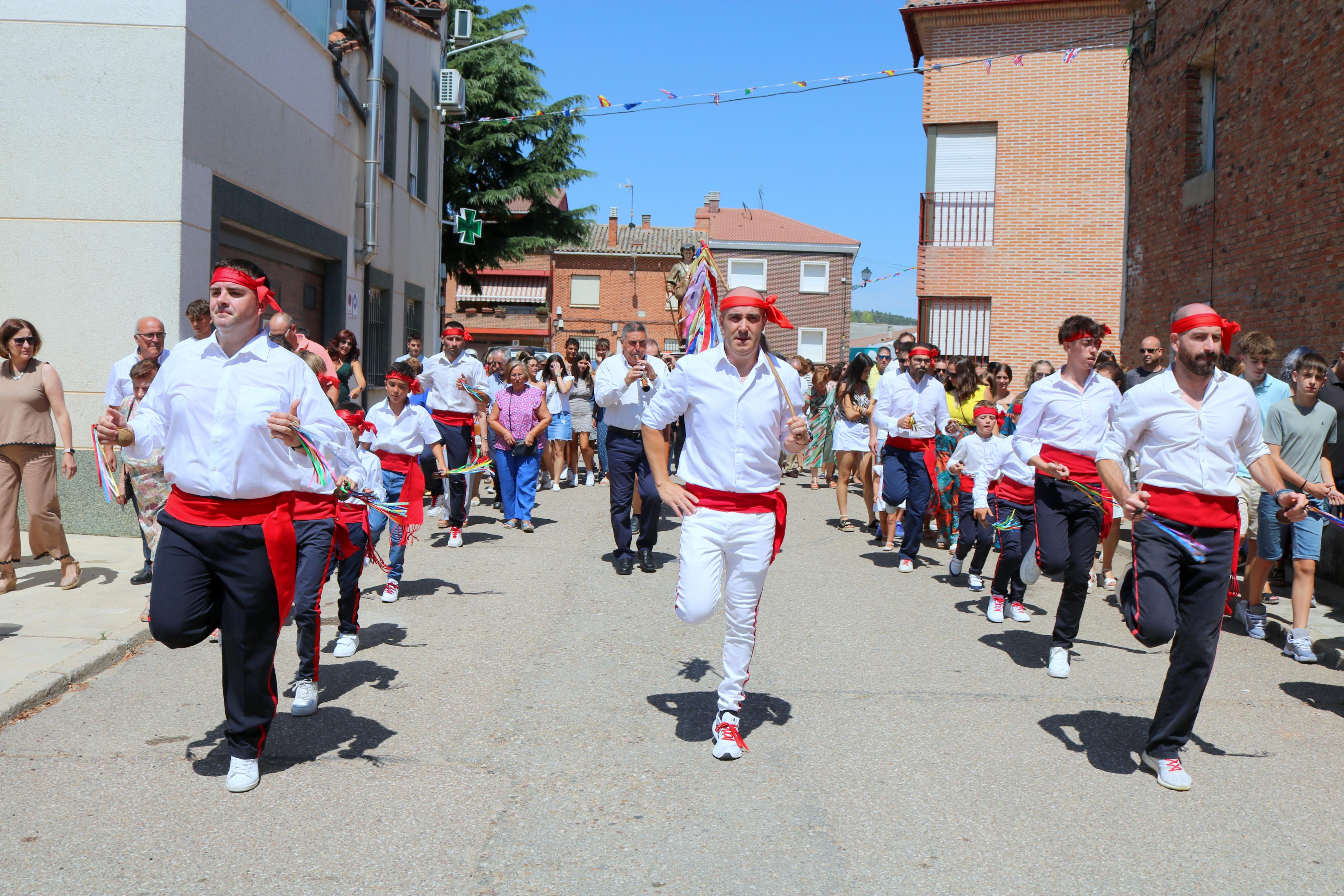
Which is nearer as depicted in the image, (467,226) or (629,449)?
(629,449)

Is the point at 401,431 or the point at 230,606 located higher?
the point at 401,431

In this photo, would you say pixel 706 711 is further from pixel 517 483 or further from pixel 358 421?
pixel 517 483

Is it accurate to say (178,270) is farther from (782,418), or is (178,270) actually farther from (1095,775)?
(1095,775)

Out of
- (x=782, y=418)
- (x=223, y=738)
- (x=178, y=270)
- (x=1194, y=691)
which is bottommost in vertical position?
(x=223, y=738)

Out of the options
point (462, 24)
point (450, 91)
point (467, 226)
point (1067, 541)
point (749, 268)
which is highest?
point (749, 268)

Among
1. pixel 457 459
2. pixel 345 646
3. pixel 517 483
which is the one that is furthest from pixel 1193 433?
pixel 517 483

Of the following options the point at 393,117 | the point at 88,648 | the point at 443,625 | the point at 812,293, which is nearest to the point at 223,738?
the point at 88,648

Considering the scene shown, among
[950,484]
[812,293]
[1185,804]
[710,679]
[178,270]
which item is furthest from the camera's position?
[812,293]

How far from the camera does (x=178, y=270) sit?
32.3 feet

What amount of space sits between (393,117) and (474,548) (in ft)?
A: 32.1

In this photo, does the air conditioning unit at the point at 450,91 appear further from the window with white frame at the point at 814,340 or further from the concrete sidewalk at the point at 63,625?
the window with white frame at the point at 814,340

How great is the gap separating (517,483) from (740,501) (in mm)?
7152

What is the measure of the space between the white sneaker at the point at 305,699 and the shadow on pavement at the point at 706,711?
5.37 ft

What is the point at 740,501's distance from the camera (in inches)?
198
